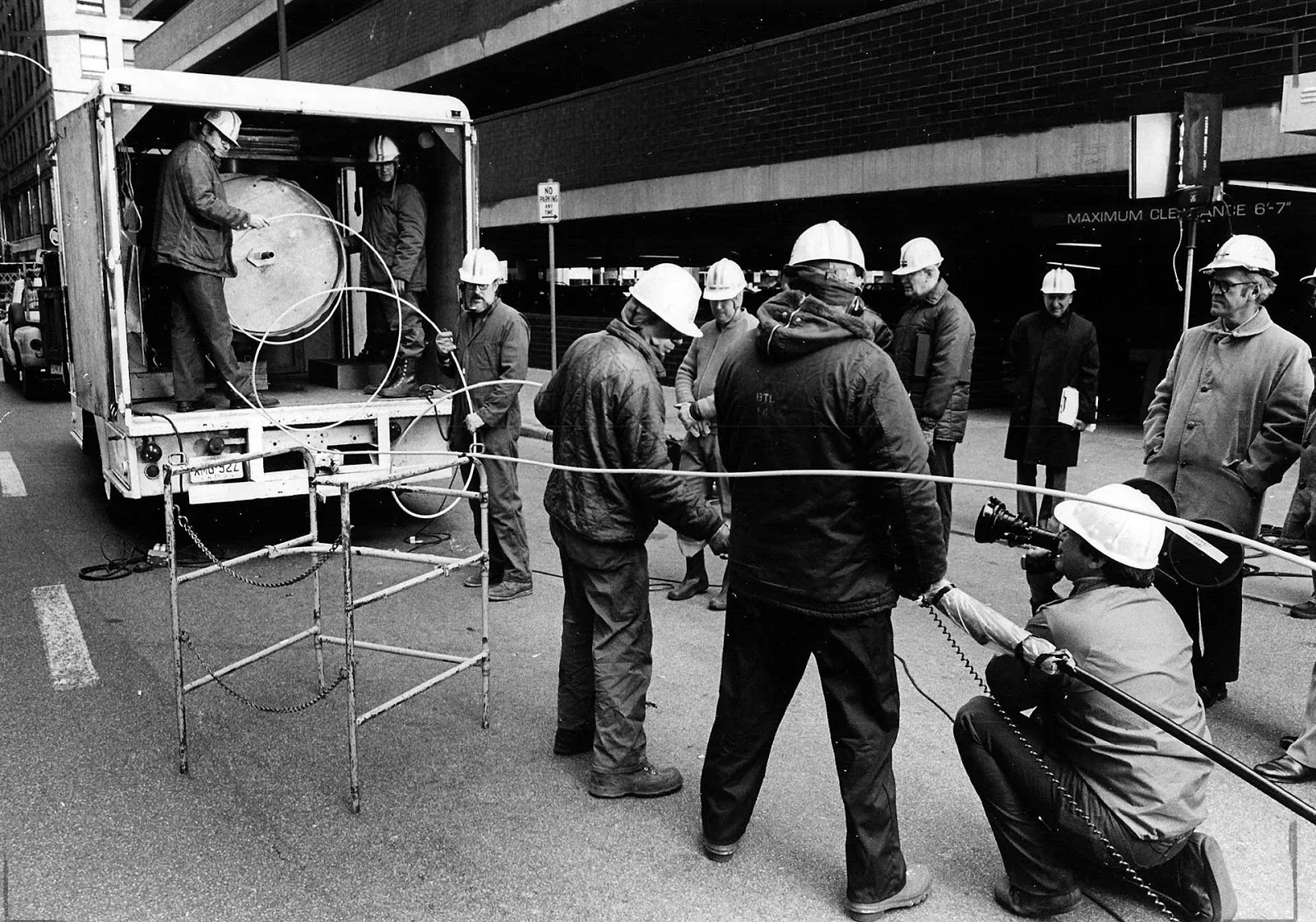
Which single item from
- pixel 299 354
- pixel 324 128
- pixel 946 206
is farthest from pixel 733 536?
pixel 946 206

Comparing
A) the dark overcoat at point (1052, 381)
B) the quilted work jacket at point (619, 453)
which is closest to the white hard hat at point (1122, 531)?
the quilted work jacket at point (619, 453)

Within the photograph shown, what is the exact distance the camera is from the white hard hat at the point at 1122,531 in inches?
126

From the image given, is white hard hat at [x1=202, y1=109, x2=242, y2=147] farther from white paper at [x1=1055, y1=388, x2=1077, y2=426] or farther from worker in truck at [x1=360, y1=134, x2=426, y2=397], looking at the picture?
white paper at [x1=1055, y1=388, x2=1077, y2=426]

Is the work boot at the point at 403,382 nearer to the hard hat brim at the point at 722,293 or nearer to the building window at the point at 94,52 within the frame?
the hard hat brim at the point at 722,293

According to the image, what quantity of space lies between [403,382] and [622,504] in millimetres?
4476

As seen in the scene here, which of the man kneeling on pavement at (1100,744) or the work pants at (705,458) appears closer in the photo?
the man kneeling on pavement at (1100,744)

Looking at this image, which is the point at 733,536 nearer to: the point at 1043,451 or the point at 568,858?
the point at 568,858

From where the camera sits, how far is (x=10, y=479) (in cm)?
1070

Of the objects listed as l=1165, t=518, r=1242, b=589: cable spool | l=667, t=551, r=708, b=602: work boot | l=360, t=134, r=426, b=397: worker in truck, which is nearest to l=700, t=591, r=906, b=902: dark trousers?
l=1165, t=518, r=1242, b=589: cable spool

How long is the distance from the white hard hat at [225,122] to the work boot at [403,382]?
193 centimetres

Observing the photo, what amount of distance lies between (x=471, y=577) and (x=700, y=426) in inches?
74.0

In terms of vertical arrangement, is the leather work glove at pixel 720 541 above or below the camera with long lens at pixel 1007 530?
below

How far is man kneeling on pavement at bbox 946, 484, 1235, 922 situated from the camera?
3.14 meters

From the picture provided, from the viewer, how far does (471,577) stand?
7.23 meters
